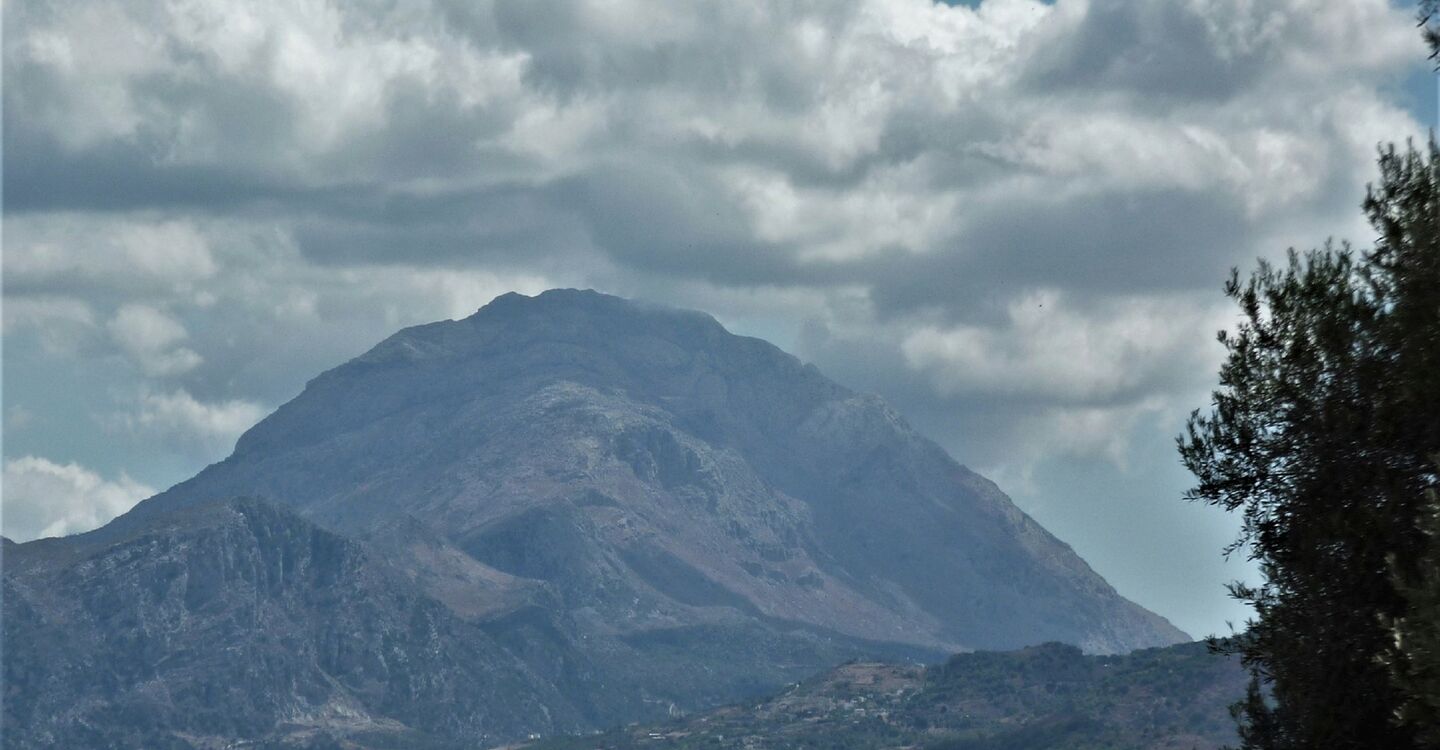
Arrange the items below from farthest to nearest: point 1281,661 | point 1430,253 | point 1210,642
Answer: point 1210,642, point 1281,661, point 1430,253

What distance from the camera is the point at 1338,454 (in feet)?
177

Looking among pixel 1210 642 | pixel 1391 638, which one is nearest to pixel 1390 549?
pixel 1391 638

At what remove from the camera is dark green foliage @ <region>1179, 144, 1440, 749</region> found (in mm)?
50312

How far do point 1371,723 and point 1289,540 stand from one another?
6.54 metres

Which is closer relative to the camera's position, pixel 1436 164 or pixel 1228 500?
pixel 1436 164

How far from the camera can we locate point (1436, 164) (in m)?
53.1

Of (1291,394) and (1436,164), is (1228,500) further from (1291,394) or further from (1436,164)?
(1436,164)

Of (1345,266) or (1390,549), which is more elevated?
(1345,266)

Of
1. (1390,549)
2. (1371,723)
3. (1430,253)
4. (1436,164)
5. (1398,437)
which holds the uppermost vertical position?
→ (1436,164)

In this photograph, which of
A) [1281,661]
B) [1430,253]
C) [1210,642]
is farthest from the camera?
[1210,642]

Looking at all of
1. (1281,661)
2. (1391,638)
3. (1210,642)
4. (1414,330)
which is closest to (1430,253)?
(1414,330)

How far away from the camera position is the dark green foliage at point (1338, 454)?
50.3 m

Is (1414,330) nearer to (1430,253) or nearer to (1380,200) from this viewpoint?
(1430,253)

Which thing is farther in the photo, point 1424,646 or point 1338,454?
point 1338,454
